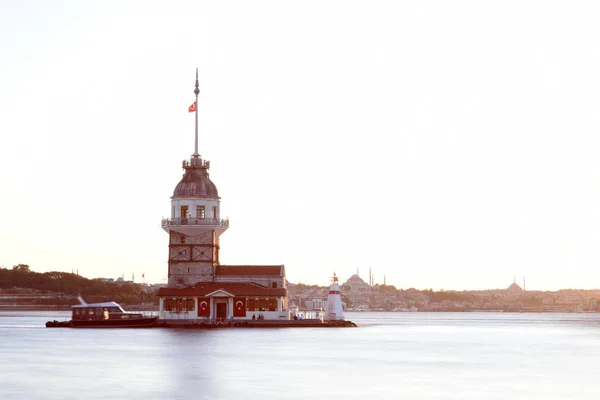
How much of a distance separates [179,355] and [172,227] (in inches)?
1739

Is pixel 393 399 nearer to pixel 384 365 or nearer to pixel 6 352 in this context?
pixel 384 365

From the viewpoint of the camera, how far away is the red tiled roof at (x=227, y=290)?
11006 centimetres

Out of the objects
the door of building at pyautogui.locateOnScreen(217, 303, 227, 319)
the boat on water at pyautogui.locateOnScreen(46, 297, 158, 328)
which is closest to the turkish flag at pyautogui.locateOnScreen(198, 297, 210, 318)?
the door of building at pyautogui.locateOnScreen(217, 303, 227, 319)

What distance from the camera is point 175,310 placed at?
11125 cm

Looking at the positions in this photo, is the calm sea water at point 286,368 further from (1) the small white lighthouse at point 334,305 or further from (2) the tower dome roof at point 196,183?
(2) the tower dome roof at point 196,183

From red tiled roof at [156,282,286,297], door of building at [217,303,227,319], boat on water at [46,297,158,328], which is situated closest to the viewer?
red tiled roof at [156,282,286,297]

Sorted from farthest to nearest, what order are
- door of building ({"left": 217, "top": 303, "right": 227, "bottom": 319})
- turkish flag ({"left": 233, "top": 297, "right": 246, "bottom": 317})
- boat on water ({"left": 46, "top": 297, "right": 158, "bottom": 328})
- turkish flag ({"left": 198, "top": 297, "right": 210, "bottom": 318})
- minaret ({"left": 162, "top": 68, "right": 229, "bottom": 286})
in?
1. minaret ({"left": 162, "top": 68, "right": 229, "bottom": 286})
2. boat on water ({"left": 46, "top": 297, "right": 158, "bottom": 328})
3. turkish flag ({"left": 233, "top": 297, "right": 246, "bottom": 317})
4. door of building ({"left": 217, "top": 303, "right": 227, "bottom": 319})
5. turkish flag ({"left": 198, "top": 297, "right": 210, "bottom": 318})

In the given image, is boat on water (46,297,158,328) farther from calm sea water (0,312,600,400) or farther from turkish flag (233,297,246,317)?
calm sea water (0,312,600,400)

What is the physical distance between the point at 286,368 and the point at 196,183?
185 ft

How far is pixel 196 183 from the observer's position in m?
117

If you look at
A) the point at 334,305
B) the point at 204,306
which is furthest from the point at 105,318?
the point at 334,305

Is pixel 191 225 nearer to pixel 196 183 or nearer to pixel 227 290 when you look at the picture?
pixel 196 183

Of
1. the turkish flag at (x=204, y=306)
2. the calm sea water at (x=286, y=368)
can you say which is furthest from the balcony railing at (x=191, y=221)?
the calm sea water at (x=286, y=368)

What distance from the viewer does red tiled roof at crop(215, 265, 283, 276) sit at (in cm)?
11562
